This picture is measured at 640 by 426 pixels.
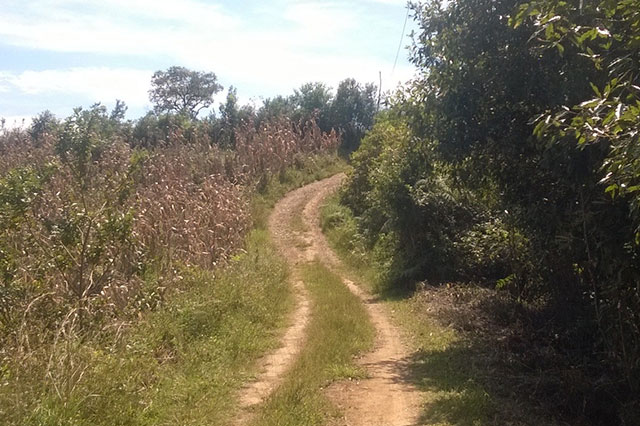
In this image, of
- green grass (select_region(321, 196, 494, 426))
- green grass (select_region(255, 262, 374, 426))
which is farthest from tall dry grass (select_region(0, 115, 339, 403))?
green grass (select_region(321, 196, 494, 426))

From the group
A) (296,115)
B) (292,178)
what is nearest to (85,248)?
(292,178)

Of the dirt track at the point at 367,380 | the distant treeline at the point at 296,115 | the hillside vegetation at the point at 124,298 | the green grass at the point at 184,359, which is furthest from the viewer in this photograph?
the distant treeline at the point at 296,115

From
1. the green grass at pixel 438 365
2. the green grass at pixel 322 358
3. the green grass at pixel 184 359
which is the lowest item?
the green grass at pixel 438 365

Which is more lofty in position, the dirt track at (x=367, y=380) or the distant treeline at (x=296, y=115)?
the distant treeline at (x=296, y=115)

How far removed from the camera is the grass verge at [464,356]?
7.03m

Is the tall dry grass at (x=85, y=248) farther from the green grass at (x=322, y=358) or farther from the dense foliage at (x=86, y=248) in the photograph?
the green grass at (x=322, y=358)

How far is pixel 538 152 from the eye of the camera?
8.86m

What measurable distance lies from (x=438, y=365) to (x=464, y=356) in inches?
20.7

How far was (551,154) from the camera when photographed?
7820 mm

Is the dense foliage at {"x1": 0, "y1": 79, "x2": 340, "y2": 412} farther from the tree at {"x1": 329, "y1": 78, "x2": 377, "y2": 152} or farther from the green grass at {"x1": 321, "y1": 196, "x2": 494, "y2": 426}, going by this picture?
the tree at {"x1": 329, "y1": 78, "x2": 377, "y2": 152}

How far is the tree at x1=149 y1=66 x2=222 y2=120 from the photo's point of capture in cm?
5916

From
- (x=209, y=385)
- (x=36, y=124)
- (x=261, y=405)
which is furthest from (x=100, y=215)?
(x=36, y=124)

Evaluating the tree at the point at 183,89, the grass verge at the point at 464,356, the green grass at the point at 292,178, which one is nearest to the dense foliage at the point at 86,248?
the green grass at the point at 292,178

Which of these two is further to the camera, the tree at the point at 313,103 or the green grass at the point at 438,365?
the tree at the point at 313,103
